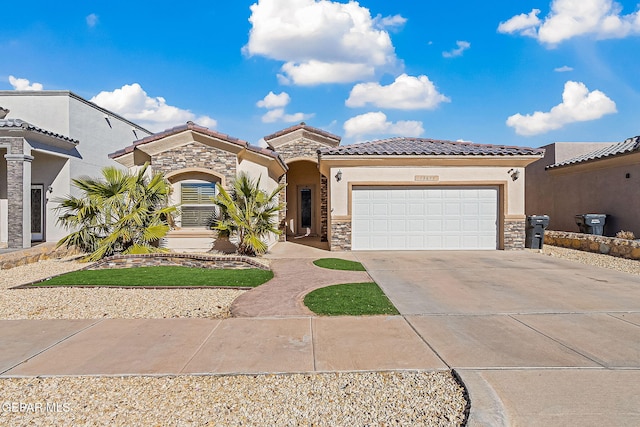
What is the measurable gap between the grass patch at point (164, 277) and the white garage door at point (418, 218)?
17.8ft

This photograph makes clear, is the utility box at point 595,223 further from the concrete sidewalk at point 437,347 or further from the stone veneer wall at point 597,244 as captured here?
the concrete sidewalk at point 437,347

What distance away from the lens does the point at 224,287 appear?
26.4 feet

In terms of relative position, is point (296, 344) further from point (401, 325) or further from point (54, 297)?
point (54, 297)

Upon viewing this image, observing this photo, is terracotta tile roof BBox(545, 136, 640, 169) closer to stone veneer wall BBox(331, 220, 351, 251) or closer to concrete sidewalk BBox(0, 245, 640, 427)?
concrete sidewalk BBox(0, 245, 640, 427)

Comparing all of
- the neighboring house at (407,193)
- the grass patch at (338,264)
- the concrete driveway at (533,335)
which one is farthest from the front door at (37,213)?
the concrete driveway at (533,335)

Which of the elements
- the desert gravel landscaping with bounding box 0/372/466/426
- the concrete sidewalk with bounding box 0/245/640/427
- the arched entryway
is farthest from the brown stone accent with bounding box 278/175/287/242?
the desert gravel landscaping with bounding box 0/372/466/426

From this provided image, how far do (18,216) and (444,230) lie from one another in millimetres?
14854

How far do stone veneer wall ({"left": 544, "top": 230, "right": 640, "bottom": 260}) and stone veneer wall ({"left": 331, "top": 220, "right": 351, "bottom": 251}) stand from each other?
29.2 feet

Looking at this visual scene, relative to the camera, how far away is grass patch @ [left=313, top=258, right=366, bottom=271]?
10414mm

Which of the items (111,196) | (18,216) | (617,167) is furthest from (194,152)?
(617,167)

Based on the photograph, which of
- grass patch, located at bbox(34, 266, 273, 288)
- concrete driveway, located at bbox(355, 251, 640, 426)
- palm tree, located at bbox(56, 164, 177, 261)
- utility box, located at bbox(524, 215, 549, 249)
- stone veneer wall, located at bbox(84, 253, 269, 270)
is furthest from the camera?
utility box, located at bbox(524, 215, 549, 249)

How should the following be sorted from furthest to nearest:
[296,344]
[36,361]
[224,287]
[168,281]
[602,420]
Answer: [168,281] < [224,287] < [296,344] < [36,361] < [602,420]

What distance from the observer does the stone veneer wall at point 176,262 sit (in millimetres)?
10672

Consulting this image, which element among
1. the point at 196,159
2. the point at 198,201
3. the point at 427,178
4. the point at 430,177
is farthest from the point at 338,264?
the point at 196,159
